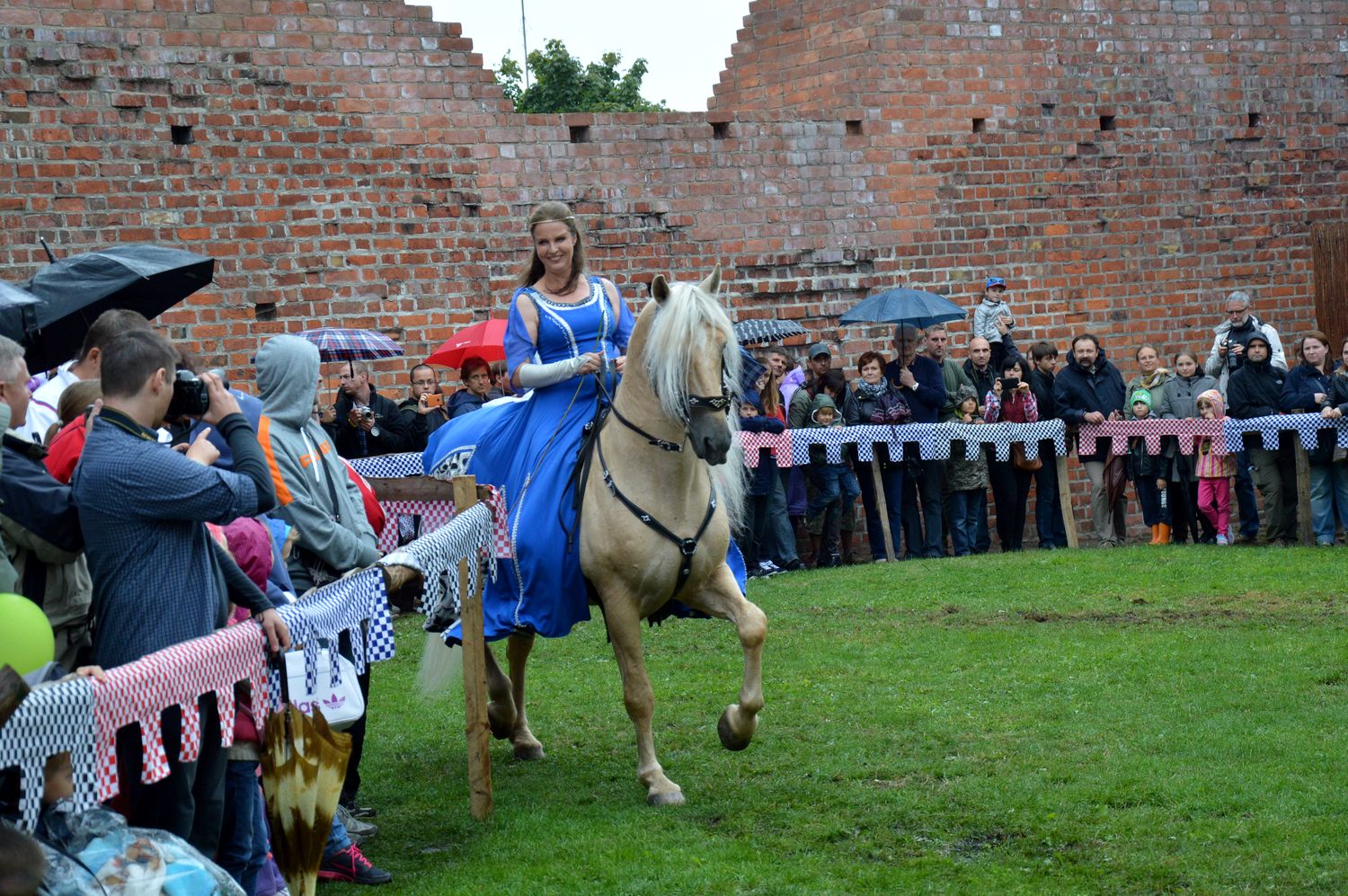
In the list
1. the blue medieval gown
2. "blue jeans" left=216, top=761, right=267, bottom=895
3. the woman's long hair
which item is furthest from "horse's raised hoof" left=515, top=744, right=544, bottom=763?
"blue jeans" left=216, top=761, right=267, bottom=895

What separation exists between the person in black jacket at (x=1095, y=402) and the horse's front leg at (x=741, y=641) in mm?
9507

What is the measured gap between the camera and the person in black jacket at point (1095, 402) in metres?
15.8

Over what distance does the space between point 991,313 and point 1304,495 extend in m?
3.83

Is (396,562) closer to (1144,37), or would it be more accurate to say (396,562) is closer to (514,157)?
(514,157)

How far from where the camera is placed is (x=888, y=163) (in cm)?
1725

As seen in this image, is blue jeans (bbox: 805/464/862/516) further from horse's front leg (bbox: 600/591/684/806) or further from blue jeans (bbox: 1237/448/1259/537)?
horse's front leg (bbox: 600/591/684/806)

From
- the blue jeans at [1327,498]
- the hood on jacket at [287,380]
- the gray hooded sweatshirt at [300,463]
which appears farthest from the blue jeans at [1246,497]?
the hood on jacket at [287,380]

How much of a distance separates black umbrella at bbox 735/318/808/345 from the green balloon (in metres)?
12.0

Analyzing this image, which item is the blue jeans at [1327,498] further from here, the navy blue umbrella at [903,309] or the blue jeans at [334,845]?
Result: the blue jeans at [334,845]

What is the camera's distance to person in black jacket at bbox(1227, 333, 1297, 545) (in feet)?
49.2

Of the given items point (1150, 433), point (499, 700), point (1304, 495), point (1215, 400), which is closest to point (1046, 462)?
point (1150, 433)

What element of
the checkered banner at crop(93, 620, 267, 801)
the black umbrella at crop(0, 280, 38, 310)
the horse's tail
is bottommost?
the horse's tail

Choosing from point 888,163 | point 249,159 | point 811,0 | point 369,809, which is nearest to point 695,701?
point 369,809

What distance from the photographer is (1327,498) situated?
1453 centimetres
